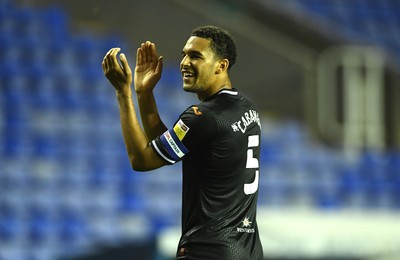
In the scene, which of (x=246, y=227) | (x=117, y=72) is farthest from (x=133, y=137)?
(x=246, y=227)

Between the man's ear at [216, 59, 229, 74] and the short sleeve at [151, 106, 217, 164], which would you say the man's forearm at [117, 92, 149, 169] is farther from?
the man's ear at [216, 59, 229, 74]

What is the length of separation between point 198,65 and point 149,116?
321 millimetres

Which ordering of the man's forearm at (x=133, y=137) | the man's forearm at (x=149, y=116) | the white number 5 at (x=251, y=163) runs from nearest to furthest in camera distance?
the man's forearm at (x=133, y=137) < the white number 5 at (x=251, y=163) < the man's forearm at (x=149, y=116)

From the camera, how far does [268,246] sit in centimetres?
616

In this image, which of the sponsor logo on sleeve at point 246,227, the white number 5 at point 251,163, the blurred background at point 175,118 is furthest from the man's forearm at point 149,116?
the blurred background at point 175,118

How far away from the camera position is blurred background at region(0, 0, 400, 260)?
7305mm

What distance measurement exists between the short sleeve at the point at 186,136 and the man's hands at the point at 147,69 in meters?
0.31

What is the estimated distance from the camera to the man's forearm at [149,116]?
10.8ft

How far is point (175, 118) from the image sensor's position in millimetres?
8570

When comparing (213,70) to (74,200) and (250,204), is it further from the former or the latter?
(74,200)

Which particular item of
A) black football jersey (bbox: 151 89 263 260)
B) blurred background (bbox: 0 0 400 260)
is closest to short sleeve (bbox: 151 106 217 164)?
black football jersey (bbox: 151 89 263 260)

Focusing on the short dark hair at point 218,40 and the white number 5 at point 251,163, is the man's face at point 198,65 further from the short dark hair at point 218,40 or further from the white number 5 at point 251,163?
the white number 5 at point 251,163

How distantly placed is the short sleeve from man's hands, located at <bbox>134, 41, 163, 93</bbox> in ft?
1.01

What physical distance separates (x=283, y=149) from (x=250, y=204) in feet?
19.9
